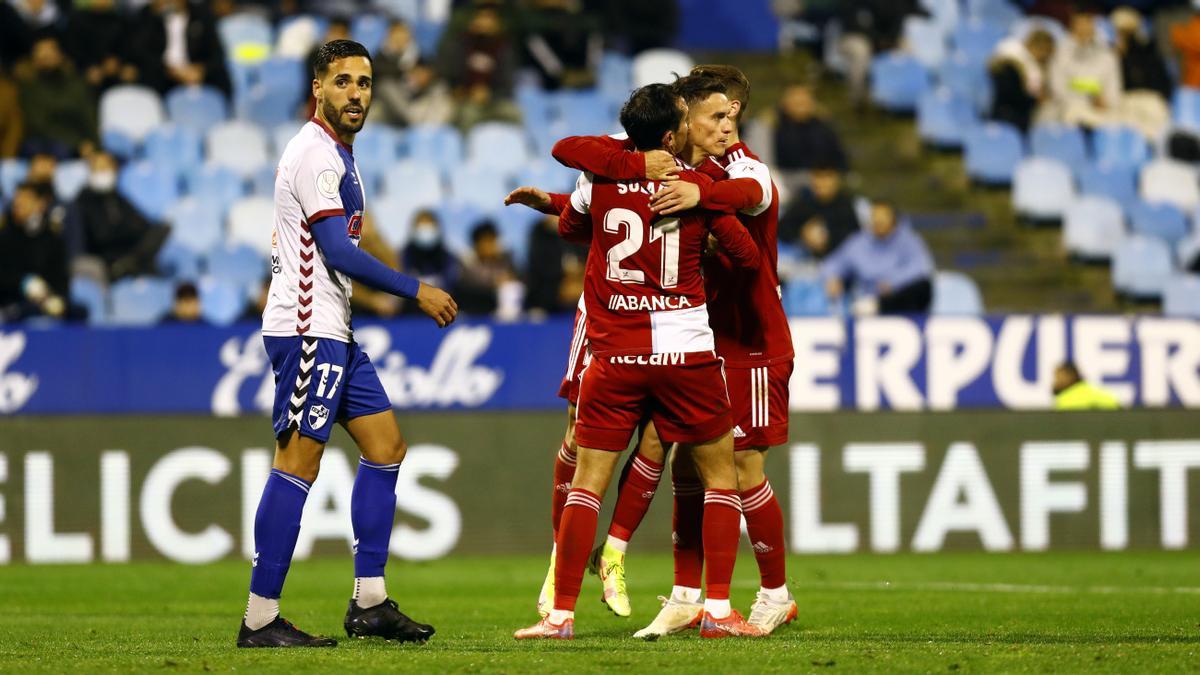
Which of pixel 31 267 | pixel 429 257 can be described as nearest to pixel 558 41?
pixel 429 257

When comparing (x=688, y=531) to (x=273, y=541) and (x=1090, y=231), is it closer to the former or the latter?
(x=273, y=541)

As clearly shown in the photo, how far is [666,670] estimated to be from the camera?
5441 millimetres

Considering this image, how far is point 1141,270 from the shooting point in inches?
631

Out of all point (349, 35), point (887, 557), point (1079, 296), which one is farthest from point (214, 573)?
point (1079, 296)

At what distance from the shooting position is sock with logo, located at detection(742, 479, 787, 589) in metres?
7.21

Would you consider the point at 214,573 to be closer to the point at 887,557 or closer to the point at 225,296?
the point at 225,296

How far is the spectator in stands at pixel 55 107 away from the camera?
16.3 meters

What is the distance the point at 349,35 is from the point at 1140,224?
8007mm


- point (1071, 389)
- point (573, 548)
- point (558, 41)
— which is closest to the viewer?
point (573, 548)

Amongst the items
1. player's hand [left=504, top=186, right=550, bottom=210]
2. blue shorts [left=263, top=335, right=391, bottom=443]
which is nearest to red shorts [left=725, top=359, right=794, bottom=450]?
player's hand [left=504, top=186, right=550, bottom=210]

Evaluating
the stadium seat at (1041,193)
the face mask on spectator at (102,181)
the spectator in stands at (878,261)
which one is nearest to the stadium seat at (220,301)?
the face mask on spectator at (102,181)

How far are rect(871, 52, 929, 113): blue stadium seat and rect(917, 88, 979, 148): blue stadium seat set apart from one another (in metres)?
0.36

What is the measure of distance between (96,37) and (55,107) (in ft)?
3.38

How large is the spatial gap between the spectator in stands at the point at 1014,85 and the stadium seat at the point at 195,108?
7.82 metres
